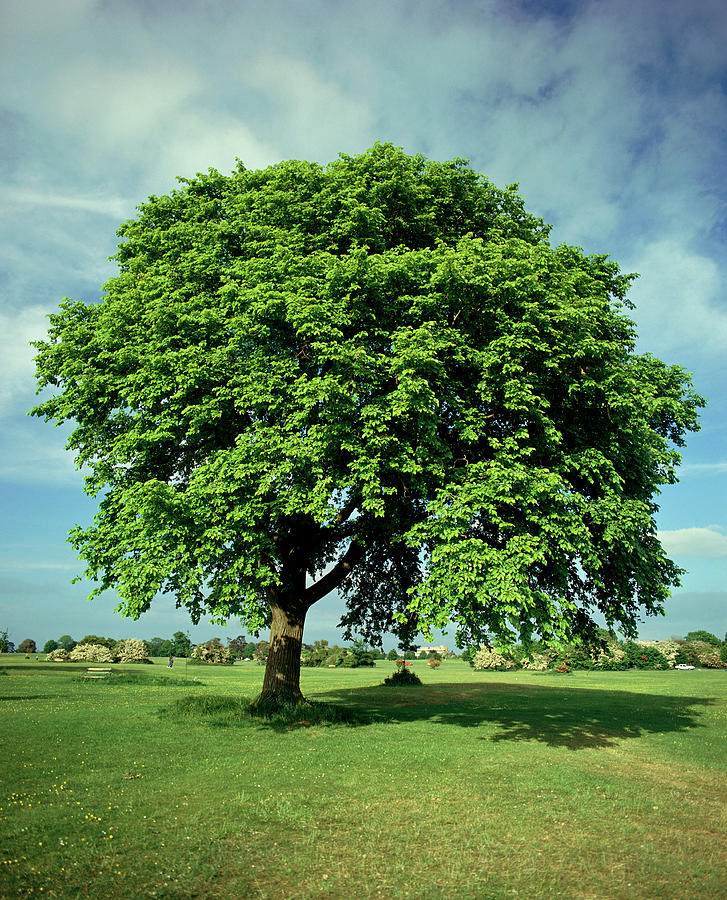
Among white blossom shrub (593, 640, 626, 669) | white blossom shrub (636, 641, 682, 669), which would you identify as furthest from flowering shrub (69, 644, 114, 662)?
white blossom shrub (636, 641, 682, 669)

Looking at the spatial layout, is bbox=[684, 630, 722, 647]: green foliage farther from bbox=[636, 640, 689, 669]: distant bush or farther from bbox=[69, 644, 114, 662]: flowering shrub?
bbox=[69, 644, 114, 662]: flowering shrub

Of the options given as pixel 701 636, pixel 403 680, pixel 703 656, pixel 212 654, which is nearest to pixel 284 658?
pixel 403 680

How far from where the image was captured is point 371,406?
50.9ft

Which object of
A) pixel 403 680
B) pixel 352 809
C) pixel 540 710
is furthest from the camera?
pixel 403 680

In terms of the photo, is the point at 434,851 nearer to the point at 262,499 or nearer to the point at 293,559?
the point at 262,499

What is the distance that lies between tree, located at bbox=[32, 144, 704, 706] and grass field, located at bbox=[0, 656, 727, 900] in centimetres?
348

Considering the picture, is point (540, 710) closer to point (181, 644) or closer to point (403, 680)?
point (403, 680)

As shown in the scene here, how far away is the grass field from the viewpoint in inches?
315

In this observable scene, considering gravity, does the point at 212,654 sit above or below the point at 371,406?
below

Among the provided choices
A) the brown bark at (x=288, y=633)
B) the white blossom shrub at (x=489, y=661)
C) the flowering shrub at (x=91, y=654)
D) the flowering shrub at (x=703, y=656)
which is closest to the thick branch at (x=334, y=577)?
→ the brown bark at (x=288, y=633)

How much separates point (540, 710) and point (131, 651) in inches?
2400

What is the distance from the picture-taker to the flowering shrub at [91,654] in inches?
2719

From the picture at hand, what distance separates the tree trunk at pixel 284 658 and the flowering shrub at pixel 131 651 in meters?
60.2

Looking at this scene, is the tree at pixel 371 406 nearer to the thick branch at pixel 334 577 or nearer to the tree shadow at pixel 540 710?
the thick branch at pixel 334 577
